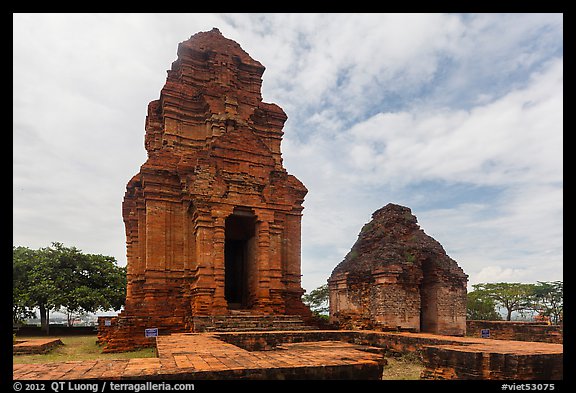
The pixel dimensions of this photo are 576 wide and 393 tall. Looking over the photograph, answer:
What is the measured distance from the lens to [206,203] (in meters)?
13.0

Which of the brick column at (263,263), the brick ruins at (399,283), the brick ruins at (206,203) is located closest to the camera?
the brick ruins at (206,203)

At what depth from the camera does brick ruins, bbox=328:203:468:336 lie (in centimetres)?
1354

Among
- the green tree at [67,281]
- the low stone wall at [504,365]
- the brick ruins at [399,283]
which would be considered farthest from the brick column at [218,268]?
the green tree at [67,281]

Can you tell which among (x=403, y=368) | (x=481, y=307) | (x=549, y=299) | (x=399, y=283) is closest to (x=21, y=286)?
(x=399, y=283)

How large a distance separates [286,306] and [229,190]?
4538mm

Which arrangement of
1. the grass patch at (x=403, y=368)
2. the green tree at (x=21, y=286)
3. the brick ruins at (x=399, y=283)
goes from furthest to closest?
1. the green tree at (x=21, y=286)
2. the brick ruins at (x=399, y=283)
3. the grass patch at (x=403, y=368)

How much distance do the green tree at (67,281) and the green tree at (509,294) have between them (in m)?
25.5

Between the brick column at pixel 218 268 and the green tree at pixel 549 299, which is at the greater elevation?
the brick column at pixel 218 268

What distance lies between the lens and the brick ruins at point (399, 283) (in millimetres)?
13539

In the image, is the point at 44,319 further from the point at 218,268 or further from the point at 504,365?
the point at 504,365

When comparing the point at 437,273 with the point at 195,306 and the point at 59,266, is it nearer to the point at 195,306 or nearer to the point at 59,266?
the point at 195,306

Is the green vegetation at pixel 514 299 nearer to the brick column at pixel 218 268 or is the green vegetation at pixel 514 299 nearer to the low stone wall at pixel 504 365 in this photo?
the brick column at pixel 218 268

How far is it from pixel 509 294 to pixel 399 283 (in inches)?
855
